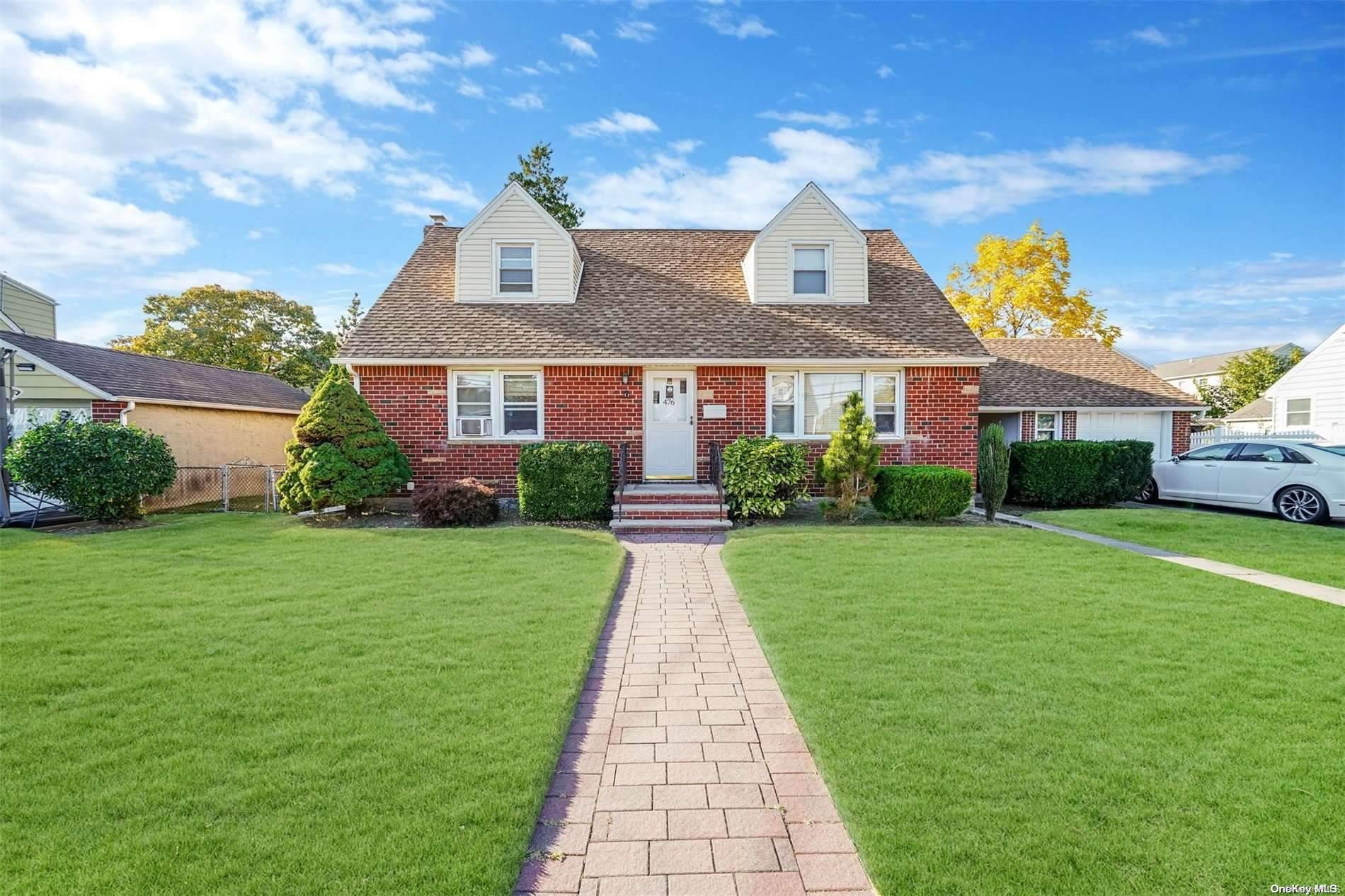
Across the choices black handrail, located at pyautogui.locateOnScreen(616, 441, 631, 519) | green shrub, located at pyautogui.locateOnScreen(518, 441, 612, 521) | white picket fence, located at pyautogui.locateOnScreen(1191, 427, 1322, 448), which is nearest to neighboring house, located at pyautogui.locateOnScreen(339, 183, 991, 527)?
black handrail, located at pyautogui.locateOnScreen(616, 441, 631, 519)

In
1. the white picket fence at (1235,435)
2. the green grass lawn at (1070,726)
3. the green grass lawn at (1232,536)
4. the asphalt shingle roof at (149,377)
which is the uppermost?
the asphalt shingle roof at (149,377)

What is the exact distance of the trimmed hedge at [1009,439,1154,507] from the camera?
14133mm

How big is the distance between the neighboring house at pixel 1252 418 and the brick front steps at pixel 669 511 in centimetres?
2895

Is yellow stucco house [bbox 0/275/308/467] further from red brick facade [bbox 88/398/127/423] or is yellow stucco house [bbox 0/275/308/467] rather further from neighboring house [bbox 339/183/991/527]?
neighboring house [bbox 339/183/991/527]

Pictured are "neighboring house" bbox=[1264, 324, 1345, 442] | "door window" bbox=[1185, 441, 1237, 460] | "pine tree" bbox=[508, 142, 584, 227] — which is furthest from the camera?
"pine tree" bbox=[508, 142, 584, 227]

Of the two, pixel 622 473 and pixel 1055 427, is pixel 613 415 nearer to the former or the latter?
pixel 622 473

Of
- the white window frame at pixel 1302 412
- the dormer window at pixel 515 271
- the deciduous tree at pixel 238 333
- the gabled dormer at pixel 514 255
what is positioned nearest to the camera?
the gabled dormer at pixel 514 255

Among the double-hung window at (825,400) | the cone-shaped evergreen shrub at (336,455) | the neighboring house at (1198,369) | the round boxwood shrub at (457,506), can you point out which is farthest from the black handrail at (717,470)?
the neighboring house at (1198,369)

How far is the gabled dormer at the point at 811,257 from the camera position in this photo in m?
14.8

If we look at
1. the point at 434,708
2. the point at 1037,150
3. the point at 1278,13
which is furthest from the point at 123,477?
the point at 1278,13

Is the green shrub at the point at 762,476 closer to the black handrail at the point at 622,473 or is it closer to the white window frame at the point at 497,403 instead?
the black handrail at the point at 622,473

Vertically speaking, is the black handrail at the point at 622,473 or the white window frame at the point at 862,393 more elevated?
the white window frame at the point at 862,393

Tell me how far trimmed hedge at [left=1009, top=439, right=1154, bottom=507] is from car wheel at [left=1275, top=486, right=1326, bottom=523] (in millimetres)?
2347

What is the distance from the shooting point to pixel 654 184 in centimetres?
1584
